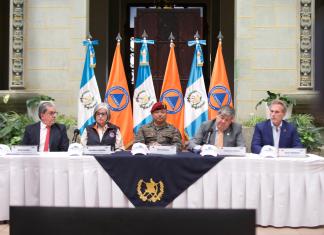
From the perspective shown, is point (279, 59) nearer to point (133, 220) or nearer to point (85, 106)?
point (85, 106)

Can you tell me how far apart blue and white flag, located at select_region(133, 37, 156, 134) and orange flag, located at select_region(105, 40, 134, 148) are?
0.12 m

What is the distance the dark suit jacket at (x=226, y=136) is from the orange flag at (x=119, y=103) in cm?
274

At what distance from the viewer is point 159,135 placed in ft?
18.4

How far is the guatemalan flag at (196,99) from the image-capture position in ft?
26.2

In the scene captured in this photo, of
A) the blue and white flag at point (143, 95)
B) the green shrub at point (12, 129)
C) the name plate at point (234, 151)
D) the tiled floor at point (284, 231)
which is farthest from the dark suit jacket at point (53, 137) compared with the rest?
the blue and white flag at point (143, 95)

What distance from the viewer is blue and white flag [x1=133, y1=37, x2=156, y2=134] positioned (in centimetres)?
809

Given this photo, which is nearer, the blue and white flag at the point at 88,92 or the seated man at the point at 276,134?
the seated man at the point at 276,134

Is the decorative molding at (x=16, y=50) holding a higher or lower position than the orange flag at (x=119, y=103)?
higher

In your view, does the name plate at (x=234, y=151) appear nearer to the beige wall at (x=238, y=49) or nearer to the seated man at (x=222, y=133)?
the seated man at (x=222, y=133)

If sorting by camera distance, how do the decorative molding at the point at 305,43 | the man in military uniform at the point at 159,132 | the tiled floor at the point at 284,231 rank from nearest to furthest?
1. the tiled floor at the point at 284,231
2. the man in military uniform at the point at 159,132
3. the decorative molding at the point at 305,43

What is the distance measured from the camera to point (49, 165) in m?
4.77

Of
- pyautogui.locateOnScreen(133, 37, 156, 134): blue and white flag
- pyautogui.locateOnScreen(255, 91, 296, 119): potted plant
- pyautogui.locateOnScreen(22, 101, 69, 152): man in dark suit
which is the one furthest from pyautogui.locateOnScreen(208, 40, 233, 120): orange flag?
pyautogui.locateOnScreen(22, 101, 69, 152): man in dark suit

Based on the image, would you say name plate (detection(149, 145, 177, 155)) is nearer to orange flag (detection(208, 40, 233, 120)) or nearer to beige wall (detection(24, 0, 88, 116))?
orange flag (detection(208, 40, 233, 120))

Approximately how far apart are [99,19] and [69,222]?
11333 millimetres
